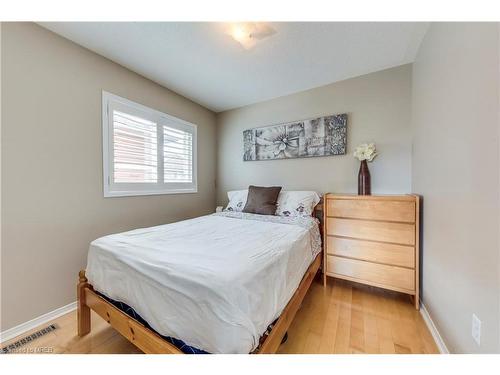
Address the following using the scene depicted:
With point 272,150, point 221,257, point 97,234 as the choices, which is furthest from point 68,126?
point 272,150

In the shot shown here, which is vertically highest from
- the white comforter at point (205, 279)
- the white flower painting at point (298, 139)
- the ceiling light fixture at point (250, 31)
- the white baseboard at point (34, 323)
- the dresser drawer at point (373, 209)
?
the ceiling light fixture at point (250, 31)

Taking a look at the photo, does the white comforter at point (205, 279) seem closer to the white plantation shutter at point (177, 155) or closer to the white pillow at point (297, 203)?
the white pillow at point (297, 203)

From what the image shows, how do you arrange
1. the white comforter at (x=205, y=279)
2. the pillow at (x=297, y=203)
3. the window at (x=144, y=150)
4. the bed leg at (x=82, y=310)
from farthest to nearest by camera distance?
1. the pillow at (x=297, y=203)
2. the window at (x=144, y=150)
3. the bed leg at (x=82, y=310)
4. the white comforter at (x=205, y=279)

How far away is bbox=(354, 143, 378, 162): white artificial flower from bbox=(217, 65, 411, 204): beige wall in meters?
0.09

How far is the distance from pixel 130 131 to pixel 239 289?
2.11m

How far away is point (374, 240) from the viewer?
1.82 m

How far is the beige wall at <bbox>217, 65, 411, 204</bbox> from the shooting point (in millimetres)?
2070

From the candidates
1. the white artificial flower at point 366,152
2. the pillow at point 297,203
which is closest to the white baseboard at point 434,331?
the pillow at point 297,203

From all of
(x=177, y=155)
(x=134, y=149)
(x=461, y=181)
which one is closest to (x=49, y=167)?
(x=134, y=149)

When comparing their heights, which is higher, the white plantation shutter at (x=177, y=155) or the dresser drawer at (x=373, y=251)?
the white plantation shutter at (x=177, y=155)

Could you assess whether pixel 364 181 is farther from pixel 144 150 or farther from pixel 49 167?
pixel 49 167

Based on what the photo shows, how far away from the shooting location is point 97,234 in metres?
1.86

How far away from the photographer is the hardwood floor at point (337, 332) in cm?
124

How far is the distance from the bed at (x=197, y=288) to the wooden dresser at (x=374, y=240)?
0.61 m
